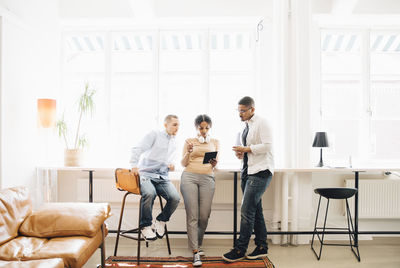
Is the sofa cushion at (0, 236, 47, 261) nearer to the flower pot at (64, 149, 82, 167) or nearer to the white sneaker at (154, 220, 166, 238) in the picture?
the white sneaker at (154, 220, 166, 238)

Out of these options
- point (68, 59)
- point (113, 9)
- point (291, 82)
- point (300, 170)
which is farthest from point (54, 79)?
point (300, 170)

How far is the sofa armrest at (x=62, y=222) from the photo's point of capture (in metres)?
2.35

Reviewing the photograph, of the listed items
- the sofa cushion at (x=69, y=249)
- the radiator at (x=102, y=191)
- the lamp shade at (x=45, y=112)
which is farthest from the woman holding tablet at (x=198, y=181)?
the lamp shade at (x=45, y=112)

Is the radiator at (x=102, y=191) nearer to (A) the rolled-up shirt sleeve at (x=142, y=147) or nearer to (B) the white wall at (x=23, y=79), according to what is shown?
(B) the white wall at (x=23, y=79)

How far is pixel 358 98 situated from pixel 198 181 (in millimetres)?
2752

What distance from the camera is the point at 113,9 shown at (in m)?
3.98

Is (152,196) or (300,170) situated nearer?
(152,196)

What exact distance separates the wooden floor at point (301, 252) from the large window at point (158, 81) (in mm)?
1191

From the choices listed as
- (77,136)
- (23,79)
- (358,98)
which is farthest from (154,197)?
(358,98)

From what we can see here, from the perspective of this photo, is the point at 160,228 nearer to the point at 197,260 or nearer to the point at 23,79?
the point at 197,260

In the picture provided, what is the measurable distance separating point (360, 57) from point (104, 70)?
3.73m

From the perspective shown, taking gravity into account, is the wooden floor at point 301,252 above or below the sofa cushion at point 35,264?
below

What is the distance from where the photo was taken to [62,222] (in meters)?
2.37

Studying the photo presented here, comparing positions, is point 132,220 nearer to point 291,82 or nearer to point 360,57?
Answer: point 291,82
